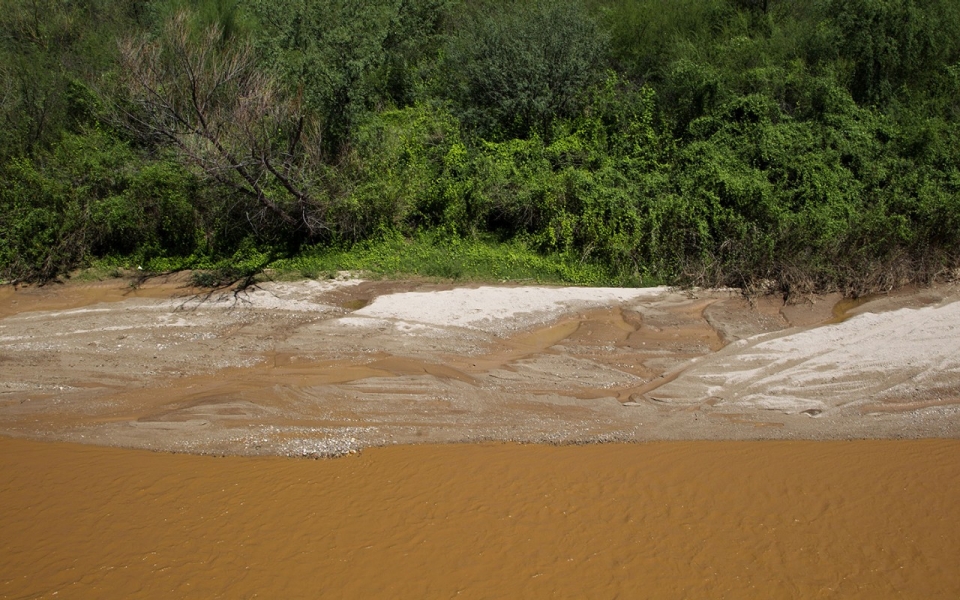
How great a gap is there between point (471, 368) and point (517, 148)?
602 cm

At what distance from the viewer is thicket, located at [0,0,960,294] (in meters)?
11.8

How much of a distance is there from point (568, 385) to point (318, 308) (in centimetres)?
416

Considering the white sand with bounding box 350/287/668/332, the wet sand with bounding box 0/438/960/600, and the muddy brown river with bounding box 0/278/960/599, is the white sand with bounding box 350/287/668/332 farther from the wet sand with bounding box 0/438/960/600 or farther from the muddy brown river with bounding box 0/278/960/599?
the wet sand with bounding box 0/438/960/600

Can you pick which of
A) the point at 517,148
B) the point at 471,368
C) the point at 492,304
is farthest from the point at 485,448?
the point at 517,148

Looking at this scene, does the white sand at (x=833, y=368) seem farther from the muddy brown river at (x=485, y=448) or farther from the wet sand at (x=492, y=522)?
the wet sand at (x=492, y=522)

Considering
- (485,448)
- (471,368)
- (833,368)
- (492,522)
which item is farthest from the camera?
(471,368)

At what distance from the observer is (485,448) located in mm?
7949

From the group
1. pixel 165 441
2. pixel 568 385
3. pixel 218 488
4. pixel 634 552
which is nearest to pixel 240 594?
pixel 218 488

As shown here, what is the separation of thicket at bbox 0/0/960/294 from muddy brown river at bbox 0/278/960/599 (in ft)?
4.89

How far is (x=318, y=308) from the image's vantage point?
11.1 meters

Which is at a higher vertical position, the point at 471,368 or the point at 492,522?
the point at 471,368

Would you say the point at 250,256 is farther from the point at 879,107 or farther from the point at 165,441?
the point at 879,107

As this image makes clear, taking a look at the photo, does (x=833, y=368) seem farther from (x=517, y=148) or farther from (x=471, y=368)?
(x=517, y=148)

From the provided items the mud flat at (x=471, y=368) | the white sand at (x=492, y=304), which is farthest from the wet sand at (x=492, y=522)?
the white sand at (x=492, y=304)
